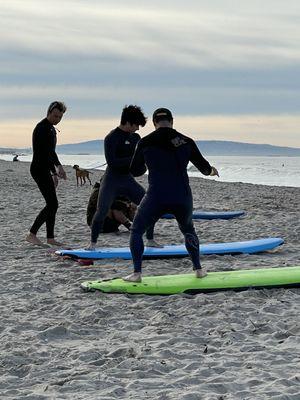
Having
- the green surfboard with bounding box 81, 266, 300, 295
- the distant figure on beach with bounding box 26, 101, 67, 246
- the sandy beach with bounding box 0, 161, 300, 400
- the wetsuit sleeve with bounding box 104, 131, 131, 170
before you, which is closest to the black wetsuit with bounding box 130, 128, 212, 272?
the green surfboard with bounding box 81, 266, 300, 295

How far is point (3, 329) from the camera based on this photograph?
5.04 meters

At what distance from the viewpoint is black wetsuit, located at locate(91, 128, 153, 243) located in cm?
765

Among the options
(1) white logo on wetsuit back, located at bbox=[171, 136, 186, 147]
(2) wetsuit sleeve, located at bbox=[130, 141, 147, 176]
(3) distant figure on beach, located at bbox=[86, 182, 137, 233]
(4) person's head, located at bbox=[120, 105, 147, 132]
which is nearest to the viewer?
(1) white logo on wetsuit back, located at bbox=[171, 136, 186, 147]

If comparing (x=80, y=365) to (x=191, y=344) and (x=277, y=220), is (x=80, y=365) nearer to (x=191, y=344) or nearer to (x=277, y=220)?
(x=191, y=344)

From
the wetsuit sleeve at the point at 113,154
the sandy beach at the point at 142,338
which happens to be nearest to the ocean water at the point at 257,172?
the wetsuit sleeve at the point at 113,154

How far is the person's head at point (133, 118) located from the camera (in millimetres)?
7191

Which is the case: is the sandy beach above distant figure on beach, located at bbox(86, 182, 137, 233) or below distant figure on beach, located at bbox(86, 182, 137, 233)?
below

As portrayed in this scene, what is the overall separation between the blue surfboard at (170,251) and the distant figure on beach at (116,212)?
2.37 metres

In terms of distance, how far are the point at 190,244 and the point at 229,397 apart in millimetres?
2561

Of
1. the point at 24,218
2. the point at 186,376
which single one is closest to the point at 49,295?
the point at 186,376

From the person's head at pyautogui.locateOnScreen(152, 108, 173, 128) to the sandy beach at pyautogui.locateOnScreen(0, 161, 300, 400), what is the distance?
1.60 meters

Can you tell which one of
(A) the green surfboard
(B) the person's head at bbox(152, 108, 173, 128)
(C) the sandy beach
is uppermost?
(B) the person's head at bbox(152, 108, 173, 128)

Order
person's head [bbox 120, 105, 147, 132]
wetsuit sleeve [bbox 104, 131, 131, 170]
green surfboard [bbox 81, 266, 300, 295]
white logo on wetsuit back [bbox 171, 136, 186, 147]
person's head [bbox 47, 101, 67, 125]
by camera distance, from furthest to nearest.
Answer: person's head [bbox 47, 101, 67, 125] < wetsuit sleeve [bbox 104, 131, 131, 170] < person's head [bbox 120, 105, 147, 132] < green surfboard [bbox 81, 266, 300, 295] < white logo on wetsuit back [bbox 171, 136, 186, 147]

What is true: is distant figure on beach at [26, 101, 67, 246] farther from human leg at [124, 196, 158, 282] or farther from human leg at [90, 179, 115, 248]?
human leg at [124, 196, 158, 282]
